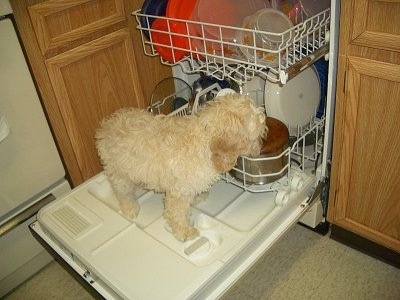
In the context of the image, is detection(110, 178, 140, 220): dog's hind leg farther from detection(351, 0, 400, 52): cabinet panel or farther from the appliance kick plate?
detection(351, 0, 400, 52): cabinet panel

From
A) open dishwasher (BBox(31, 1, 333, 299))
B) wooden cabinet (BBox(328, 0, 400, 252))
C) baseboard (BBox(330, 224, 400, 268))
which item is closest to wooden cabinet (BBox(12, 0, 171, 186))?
open dishwasher (BBox(31, 1, 333, 299))

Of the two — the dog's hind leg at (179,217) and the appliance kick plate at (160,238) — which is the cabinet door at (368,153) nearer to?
the appliance kick plate at (160,238)

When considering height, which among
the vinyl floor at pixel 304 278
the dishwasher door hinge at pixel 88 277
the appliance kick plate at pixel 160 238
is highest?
the appliance kick plate at pixel 160 238

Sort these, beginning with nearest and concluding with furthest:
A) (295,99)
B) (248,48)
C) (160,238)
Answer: (248,48)
(160,238)
(295,99)

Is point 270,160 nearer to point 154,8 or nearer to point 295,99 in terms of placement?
point 295,99

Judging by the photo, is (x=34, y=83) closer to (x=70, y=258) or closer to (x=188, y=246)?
(x=70, y=258)

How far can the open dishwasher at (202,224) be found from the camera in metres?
1.02

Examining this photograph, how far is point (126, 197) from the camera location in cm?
127

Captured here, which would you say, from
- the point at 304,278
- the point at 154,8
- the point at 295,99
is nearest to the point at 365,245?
the point at 304,278

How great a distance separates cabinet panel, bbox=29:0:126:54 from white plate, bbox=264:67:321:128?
2.01ft

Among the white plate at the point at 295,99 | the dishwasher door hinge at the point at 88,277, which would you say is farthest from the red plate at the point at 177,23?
the dishwasher door hinge at the point at 88,277

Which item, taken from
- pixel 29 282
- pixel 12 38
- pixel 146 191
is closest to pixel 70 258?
pixel 146 191

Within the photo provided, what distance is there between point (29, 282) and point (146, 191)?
1.98ft

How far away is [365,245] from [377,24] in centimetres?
81
